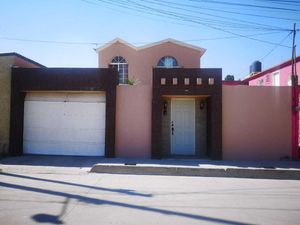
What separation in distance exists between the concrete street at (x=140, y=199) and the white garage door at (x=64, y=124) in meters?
3.24

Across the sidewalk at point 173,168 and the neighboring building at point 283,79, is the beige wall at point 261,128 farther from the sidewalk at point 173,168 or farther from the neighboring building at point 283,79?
the sidewalk at point 173,168

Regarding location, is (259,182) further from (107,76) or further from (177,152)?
(107,76)

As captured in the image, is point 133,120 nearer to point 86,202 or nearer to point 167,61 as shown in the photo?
point 86,202

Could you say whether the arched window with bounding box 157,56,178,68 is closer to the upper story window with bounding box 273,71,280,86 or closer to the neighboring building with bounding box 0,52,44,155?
the upper story window with bounding box 273,71,280,86

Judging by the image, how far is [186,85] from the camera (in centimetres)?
1205

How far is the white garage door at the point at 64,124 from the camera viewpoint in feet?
41.2

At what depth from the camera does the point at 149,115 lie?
12.3 metres

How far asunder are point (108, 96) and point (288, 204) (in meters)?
8.02

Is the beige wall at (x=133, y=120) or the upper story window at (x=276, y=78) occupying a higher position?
the upper story window at (x=276, y=78)

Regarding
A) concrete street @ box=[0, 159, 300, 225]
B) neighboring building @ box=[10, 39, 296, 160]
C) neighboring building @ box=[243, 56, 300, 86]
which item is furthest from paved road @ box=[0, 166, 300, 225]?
neighboring building @ box=[243, 56, 300, 86]

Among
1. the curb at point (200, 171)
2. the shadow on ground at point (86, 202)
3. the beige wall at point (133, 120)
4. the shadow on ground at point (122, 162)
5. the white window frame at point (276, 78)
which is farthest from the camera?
the white window frame at point (276, 78)

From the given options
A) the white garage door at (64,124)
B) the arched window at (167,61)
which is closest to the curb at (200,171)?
the white garage door at (64,124)

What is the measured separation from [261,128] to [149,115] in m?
4.65

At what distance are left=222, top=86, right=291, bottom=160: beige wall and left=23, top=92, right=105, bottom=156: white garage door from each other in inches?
212
